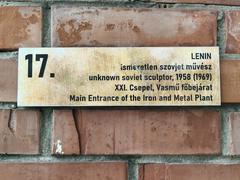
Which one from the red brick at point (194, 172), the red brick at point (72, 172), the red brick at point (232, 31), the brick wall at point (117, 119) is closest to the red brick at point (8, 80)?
the brick wall at point (117, 119)

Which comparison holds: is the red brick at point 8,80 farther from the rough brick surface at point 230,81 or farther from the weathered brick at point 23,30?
the rough brick surface at point 230,81

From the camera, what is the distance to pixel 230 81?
2.80 ft

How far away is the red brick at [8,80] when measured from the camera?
0.85 metres

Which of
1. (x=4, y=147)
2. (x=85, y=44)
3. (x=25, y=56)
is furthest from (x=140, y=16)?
(x=4, y=147)

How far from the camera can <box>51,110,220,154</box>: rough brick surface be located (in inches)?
33.0

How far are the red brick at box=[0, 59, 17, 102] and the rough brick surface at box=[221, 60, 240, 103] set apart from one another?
1.16 feet

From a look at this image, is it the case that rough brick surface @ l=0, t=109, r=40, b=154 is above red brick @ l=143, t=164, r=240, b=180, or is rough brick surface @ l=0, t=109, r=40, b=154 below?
above

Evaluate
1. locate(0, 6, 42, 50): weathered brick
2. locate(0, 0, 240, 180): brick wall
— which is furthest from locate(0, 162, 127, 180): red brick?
locate(0, 6, 42, 50): weathered brick

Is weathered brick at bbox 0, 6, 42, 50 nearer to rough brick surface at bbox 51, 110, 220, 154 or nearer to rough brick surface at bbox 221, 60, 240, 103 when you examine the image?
rough brick surface at bbox 51, 110, 220, 154

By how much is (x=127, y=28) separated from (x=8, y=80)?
0.22m

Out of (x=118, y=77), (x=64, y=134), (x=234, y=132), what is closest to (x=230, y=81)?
(x=234, y=132)

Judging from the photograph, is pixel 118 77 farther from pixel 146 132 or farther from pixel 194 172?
pixel 194 172

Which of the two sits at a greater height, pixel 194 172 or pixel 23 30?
pixel 23 30

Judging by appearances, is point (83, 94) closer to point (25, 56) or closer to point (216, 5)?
point (25, 56)
